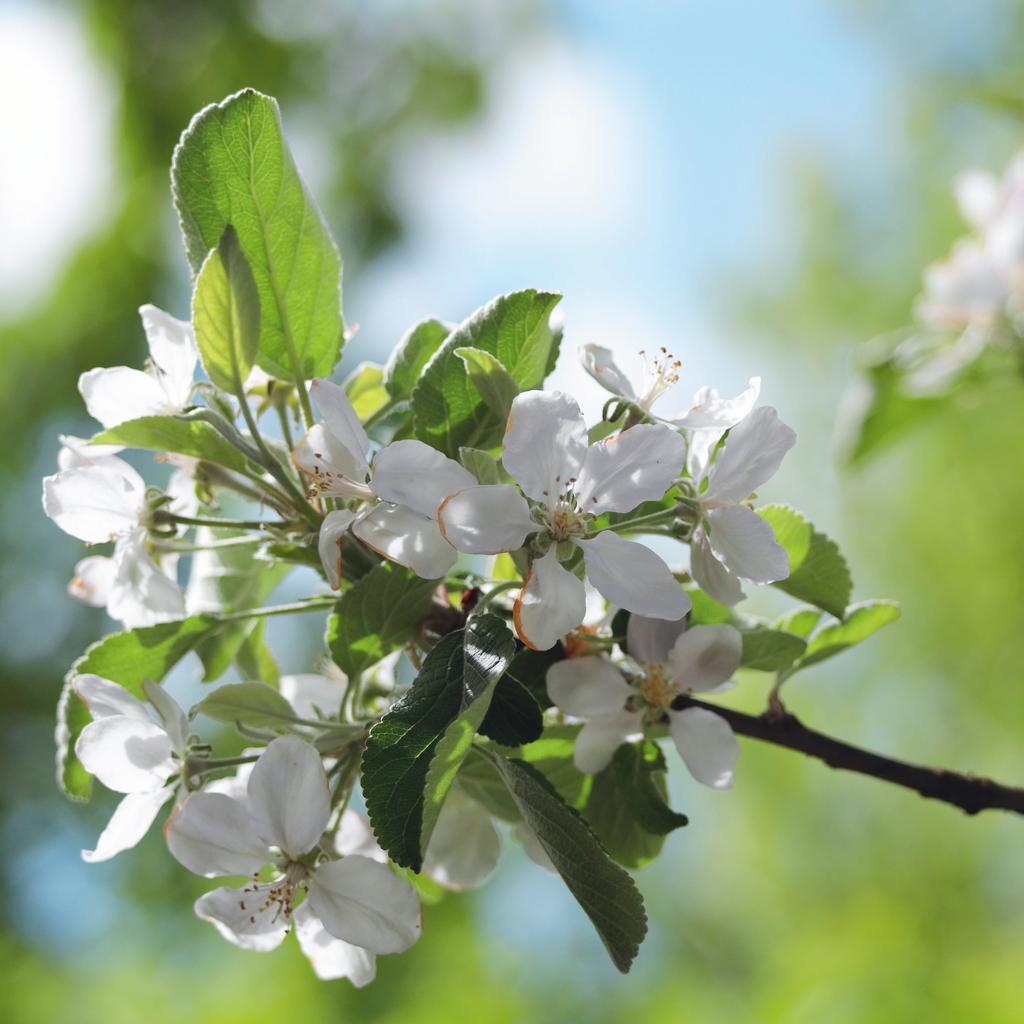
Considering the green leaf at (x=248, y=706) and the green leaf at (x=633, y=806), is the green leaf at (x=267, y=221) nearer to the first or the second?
the green leaf at (x=248, y=706)

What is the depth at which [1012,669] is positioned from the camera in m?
6.69

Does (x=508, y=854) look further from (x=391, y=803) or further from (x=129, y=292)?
(x=391, y=803)

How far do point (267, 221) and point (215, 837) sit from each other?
0.39 metres

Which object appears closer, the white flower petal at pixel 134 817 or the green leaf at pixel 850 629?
the white flower petal at pixel 134 817

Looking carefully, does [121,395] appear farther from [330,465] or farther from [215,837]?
[215,837]

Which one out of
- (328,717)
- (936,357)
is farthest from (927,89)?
(328,717)

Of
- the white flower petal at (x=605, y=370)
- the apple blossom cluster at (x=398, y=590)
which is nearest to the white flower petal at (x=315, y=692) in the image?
the apple blossom cluster at (x=398, y=590)

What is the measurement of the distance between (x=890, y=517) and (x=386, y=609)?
6814mm

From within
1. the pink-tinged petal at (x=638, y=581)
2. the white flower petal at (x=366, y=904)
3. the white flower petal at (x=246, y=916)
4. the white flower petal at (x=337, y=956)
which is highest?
the pink-tinged petal at (x=638, y=581)

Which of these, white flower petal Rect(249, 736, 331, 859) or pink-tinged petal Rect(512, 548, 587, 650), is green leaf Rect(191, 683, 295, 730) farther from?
pink-tinged petal Rect(512, 548, 587, 650)

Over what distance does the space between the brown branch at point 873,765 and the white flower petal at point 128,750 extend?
34 centimetres

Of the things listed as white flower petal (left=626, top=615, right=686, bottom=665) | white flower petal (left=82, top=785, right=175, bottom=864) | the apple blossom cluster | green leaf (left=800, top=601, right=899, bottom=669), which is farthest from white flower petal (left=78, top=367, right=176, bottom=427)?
green leaf (left=800, top=601, right=899, bottom=669)

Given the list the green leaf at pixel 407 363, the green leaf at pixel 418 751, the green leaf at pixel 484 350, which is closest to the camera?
the green leaf at pixel 418 751

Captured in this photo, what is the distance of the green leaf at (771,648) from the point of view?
0.76 metres
